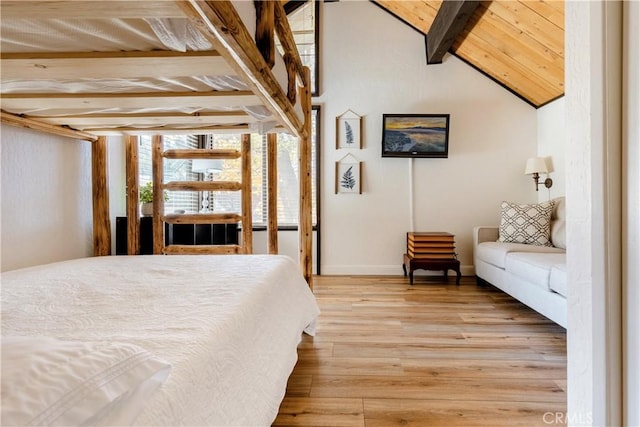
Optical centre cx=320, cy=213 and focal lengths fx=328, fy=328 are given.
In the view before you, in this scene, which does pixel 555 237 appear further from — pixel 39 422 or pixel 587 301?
pixel 39 422

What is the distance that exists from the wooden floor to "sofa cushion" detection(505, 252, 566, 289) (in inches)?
13.4

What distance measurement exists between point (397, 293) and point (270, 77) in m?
2.63

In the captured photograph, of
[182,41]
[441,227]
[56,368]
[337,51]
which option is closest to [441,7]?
[337,51]

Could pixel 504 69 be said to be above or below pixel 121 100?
above

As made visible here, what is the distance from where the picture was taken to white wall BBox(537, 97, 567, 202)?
361cm

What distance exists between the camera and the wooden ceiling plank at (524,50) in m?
3.15

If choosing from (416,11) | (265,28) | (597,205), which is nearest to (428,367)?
(597,205)

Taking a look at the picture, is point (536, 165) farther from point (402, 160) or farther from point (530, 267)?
point (530, 267)

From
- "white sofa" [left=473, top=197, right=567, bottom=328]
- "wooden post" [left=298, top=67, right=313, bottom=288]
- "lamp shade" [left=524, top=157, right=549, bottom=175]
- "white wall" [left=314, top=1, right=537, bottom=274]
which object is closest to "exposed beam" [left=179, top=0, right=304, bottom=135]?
"wooden post" [left=298, top=67, right=313, bottom=288]

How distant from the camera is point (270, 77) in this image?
136 centimetres

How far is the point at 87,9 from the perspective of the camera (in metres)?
0.89

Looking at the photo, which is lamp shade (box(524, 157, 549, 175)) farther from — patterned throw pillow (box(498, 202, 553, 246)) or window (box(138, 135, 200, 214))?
window (box(138, 135, 200, 214))

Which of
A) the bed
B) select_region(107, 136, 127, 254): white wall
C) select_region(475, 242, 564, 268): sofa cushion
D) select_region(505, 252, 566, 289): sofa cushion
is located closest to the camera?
the bed

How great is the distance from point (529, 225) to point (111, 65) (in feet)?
12.2
